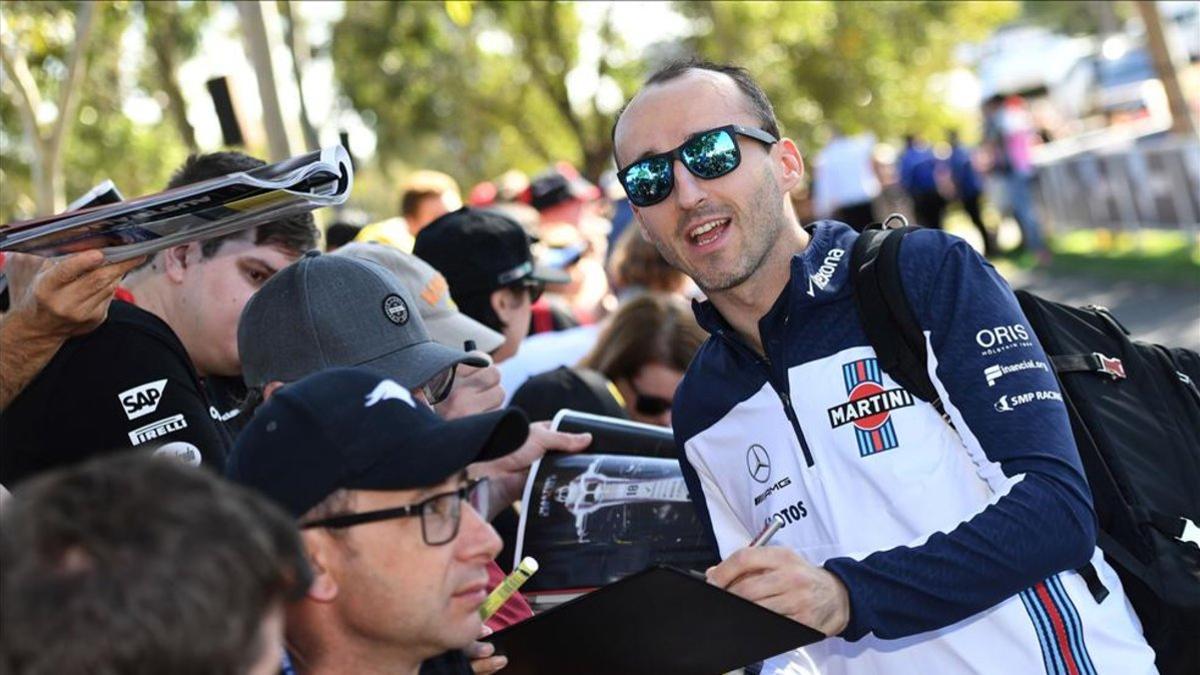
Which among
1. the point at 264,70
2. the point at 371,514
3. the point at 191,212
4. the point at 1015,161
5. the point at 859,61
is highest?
the point at 264,70

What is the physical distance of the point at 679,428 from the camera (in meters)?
3.92

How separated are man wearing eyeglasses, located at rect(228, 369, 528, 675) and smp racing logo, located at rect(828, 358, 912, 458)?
0.92 metres

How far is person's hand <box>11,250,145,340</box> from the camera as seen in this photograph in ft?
12.0

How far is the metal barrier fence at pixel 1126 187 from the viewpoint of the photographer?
1800 centimetres

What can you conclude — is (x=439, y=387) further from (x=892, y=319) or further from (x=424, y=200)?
(x=424, y=200)

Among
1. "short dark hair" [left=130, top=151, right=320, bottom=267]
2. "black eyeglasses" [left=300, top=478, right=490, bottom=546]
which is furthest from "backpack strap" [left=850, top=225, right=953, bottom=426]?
"short dark hair" [left=130, top=151, right=320, bottom=267]

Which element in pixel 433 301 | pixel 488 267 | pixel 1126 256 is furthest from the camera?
pixel 1126 256

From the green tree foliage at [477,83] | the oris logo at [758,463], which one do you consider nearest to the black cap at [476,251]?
the oris logo at [758,463]

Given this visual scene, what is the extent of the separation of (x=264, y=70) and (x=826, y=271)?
6.16m

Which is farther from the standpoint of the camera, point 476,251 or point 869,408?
point 476,251

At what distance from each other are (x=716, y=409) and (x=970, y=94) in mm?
53802

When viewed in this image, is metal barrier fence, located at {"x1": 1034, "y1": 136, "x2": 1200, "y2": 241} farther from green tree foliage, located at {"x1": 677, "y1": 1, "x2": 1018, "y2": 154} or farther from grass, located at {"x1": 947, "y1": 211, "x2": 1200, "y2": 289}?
green tree foliage, located at {"x1": 677, "y1": 1, "x2": 1018, "y2": 154}

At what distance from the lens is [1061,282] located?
2050 centimetres

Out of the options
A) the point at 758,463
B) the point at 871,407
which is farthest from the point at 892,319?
the point at 758,463
